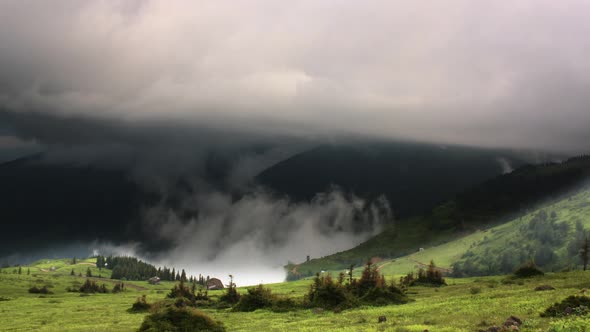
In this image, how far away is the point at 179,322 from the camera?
5847 cm

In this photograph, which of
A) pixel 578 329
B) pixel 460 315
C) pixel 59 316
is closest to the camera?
pixel 578 329

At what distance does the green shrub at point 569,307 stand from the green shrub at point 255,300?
5463 centimetres

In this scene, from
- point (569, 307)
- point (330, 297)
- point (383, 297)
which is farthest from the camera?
point (330, 297)

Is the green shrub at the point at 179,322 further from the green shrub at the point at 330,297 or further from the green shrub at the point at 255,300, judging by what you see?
the green shrub at the point at 255,300


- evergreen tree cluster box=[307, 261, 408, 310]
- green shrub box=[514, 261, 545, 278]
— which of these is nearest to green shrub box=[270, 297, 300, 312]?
evergreen tree cluster box=[307, 261, 408, 310]

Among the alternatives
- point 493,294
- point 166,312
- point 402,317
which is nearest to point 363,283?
point 493,294

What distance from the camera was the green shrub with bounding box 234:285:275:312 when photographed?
9006 cm

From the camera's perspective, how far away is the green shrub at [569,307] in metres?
43.2

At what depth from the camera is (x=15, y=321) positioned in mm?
89188

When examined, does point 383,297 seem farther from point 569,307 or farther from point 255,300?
point 569,307

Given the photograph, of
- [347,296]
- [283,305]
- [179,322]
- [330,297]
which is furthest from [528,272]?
[179,322]

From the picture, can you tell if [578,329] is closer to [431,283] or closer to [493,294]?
[493,294]

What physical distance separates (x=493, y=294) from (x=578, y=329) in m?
37.5

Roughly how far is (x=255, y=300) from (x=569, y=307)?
60.6m
